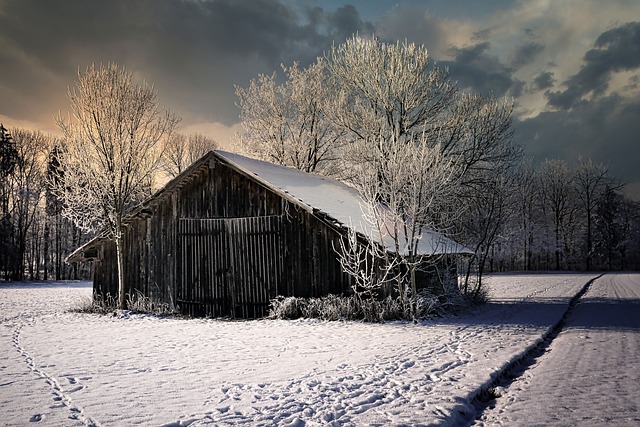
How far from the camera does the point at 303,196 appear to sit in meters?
15.2

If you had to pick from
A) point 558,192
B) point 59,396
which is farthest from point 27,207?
point 558,192

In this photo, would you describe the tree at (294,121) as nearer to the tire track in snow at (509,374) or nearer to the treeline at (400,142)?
the treeline at (400,142)

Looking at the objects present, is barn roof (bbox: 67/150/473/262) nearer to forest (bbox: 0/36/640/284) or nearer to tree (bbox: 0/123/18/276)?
forest (bbox: 0/36/640/284)

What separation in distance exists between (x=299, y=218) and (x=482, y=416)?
33.3 ft

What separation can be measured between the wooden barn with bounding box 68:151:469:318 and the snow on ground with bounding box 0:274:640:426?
76.0 inches

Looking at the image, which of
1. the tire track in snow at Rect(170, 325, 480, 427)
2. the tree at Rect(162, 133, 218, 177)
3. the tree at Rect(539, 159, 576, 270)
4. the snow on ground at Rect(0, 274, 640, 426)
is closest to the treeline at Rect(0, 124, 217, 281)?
the tree at Rect(162, 133, 218, 177)

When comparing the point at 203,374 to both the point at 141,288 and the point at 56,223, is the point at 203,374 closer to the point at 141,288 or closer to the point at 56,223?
the point at 141,288

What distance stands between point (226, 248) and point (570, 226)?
54.0 meters

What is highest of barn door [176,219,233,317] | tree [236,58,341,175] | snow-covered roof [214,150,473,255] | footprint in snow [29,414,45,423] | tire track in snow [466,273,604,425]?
tree [236,58,341,175]

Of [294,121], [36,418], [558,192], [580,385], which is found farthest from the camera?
[558,192]

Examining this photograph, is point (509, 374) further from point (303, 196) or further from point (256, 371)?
point (303, 196)

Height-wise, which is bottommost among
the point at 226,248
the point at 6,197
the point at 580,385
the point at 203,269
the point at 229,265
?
the point at 580,385

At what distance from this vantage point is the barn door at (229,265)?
1531 cm

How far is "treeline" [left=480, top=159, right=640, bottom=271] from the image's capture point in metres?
53.4
